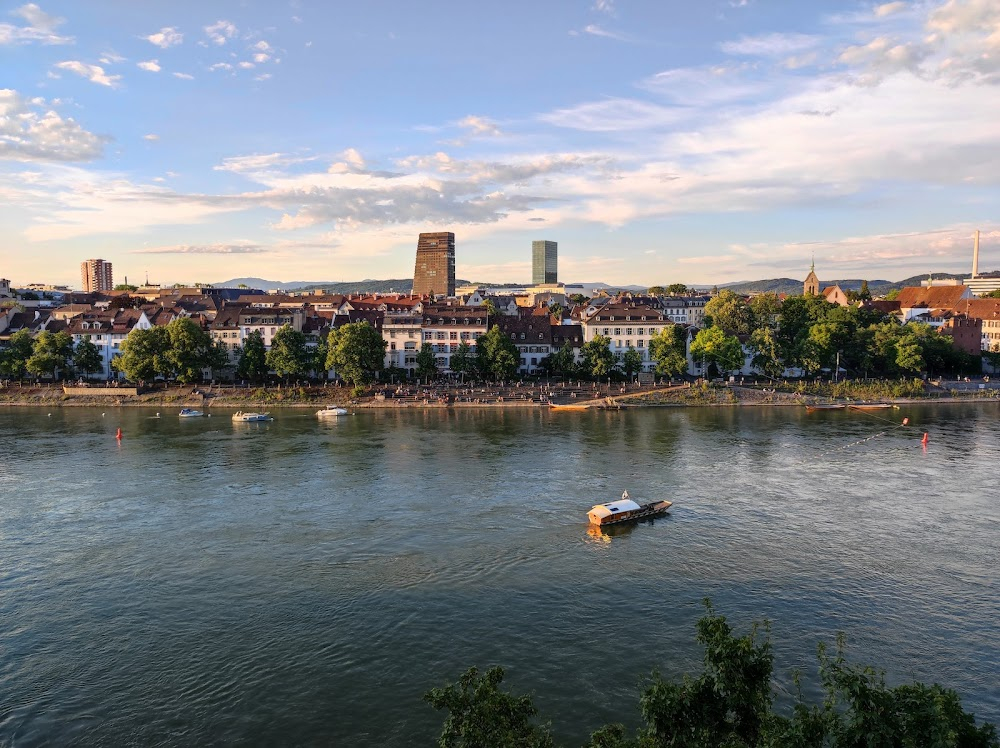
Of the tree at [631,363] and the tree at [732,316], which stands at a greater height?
the tree at [732,316]

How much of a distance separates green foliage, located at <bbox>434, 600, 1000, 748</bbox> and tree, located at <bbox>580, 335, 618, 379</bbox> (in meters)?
63.2

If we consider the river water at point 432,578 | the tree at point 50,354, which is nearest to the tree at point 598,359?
the river water at point 432,578

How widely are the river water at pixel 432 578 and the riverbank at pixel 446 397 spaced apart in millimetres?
21151

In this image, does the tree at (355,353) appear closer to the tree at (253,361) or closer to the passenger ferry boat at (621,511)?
the tree at (253,361)

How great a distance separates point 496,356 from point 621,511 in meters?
43.8

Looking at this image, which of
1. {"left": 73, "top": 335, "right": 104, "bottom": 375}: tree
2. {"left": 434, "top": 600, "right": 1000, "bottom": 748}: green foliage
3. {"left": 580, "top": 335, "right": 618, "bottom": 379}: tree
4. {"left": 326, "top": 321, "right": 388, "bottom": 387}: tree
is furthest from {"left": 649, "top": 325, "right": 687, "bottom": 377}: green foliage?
{"left": 434, "top": 600, "right": 1000, "bottom": 748}: green foliage

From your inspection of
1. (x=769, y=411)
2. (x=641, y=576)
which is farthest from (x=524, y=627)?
(x=769, y=411)

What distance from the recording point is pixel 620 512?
33.0 m

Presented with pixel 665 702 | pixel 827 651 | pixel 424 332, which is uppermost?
pixel 424 332

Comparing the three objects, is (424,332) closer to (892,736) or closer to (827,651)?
(827,651)

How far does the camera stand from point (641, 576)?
27359 mm

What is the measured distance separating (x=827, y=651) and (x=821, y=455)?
90.6 ft

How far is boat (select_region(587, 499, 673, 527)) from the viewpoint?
32.7m

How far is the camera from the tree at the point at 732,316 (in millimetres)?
87250
